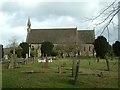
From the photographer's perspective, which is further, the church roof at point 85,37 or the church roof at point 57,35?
the church roof at point 85,37

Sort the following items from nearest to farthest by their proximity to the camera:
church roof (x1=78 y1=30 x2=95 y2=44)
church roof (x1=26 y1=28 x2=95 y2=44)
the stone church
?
the stone church, church roof (x1=26 y1=28 x2=95 y2=44), church roof (x1=78 y1=30 x2=95 y2=44)

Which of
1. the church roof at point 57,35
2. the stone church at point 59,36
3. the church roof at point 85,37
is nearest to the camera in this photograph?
the stone church at point 59,36

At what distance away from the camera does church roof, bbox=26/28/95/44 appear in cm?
12448

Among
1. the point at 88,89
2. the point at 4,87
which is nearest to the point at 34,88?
the point at 4,87

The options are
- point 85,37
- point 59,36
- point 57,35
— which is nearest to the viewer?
point 85,37

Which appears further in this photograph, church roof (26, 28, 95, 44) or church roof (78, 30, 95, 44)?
church roof (78, 30, 95, 44)

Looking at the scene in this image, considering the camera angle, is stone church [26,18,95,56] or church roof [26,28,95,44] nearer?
stone church [26,18,95,56]

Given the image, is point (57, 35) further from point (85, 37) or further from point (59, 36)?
point (85, 37)

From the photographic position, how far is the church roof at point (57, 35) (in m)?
124

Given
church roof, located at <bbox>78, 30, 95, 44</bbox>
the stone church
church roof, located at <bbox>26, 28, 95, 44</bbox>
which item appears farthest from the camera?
church roof, located at <bbox>78, 30, 95, 44</bbox>

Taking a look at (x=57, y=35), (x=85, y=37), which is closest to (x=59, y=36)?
(x=57, y=35)

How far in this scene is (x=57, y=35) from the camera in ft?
419

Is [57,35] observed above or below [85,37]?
above

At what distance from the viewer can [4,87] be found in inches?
695
